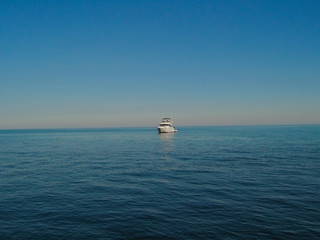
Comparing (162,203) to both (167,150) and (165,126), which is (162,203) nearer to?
(167,150)

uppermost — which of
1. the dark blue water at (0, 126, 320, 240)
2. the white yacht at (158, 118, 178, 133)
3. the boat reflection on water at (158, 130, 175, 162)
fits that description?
the white yacht at (158, 118, 178, 133)

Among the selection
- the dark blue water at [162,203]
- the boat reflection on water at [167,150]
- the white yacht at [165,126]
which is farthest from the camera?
the white yacht at [165,126]

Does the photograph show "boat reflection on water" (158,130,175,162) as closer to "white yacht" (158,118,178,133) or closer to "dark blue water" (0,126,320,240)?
"dark blue water" (0,126,320,240)

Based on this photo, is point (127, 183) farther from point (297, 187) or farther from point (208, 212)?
point (297, 187)

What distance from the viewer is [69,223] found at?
642 inches

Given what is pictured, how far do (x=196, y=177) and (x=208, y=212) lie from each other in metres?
11.3

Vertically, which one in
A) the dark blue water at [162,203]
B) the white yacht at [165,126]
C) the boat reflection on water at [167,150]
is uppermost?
the white yacht at [165,126]

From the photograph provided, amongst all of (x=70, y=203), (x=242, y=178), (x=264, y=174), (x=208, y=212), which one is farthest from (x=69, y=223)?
(x=264, y=174)

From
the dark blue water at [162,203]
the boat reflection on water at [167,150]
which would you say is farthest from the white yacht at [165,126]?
the dark blue water at [162,203]

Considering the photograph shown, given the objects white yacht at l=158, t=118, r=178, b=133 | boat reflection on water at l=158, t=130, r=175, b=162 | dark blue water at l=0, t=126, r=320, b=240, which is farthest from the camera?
white yacht at l=158, t=118, r=178, b=133

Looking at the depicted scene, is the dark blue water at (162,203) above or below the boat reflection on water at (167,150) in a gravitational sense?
below

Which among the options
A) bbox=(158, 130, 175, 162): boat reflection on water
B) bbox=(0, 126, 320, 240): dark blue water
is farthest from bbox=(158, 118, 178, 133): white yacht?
bbox=(0, 126, 320, 240): dark blue water

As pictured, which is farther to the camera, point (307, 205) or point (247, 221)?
point (307, 205)

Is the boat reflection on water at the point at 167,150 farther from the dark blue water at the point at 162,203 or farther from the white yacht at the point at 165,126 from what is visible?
the white yacht at the point at 165,126
